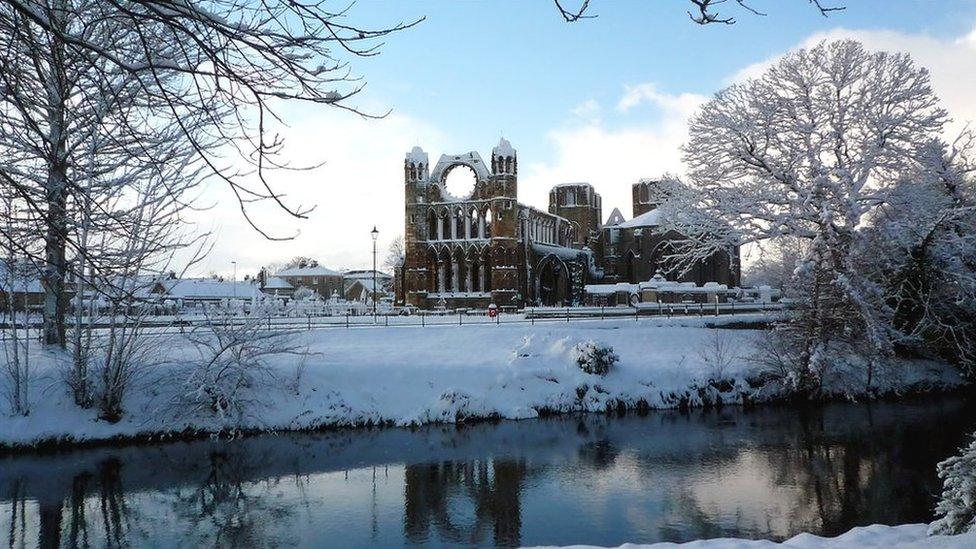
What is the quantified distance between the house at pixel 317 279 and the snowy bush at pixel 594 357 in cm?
10039

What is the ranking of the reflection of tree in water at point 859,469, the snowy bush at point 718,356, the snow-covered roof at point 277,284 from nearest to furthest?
the reflection of tree in water at point 859,469 → the snowy bush at point 718,356 → the snow-covered roof at point 277,284

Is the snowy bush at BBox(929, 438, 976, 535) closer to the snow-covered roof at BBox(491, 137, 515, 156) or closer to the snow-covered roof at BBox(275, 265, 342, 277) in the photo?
the snow-covered roof at BBox(491, 137, 515, 156)

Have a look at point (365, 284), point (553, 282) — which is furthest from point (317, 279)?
point (553, 282)

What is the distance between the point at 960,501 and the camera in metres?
7.09

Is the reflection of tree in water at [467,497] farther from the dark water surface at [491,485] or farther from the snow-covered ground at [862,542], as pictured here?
the snow-covered ground at [862,542]

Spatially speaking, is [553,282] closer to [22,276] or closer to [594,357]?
[594,357]

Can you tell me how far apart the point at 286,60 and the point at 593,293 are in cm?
4102

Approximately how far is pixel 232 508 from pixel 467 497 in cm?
431

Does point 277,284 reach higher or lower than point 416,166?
lower

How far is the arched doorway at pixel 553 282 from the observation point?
53719mm

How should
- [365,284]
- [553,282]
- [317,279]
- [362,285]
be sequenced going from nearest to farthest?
1. [553,282]
2. [365,284]
3. [362,285]
4. [317,279]

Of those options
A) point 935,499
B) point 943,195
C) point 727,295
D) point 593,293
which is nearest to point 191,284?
point 593,293

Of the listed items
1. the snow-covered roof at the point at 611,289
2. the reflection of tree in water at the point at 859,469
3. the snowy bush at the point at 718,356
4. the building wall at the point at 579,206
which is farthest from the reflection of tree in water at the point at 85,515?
the building wall at the point at 579,206

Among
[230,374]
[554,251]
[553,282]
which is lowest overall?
[230,374]
